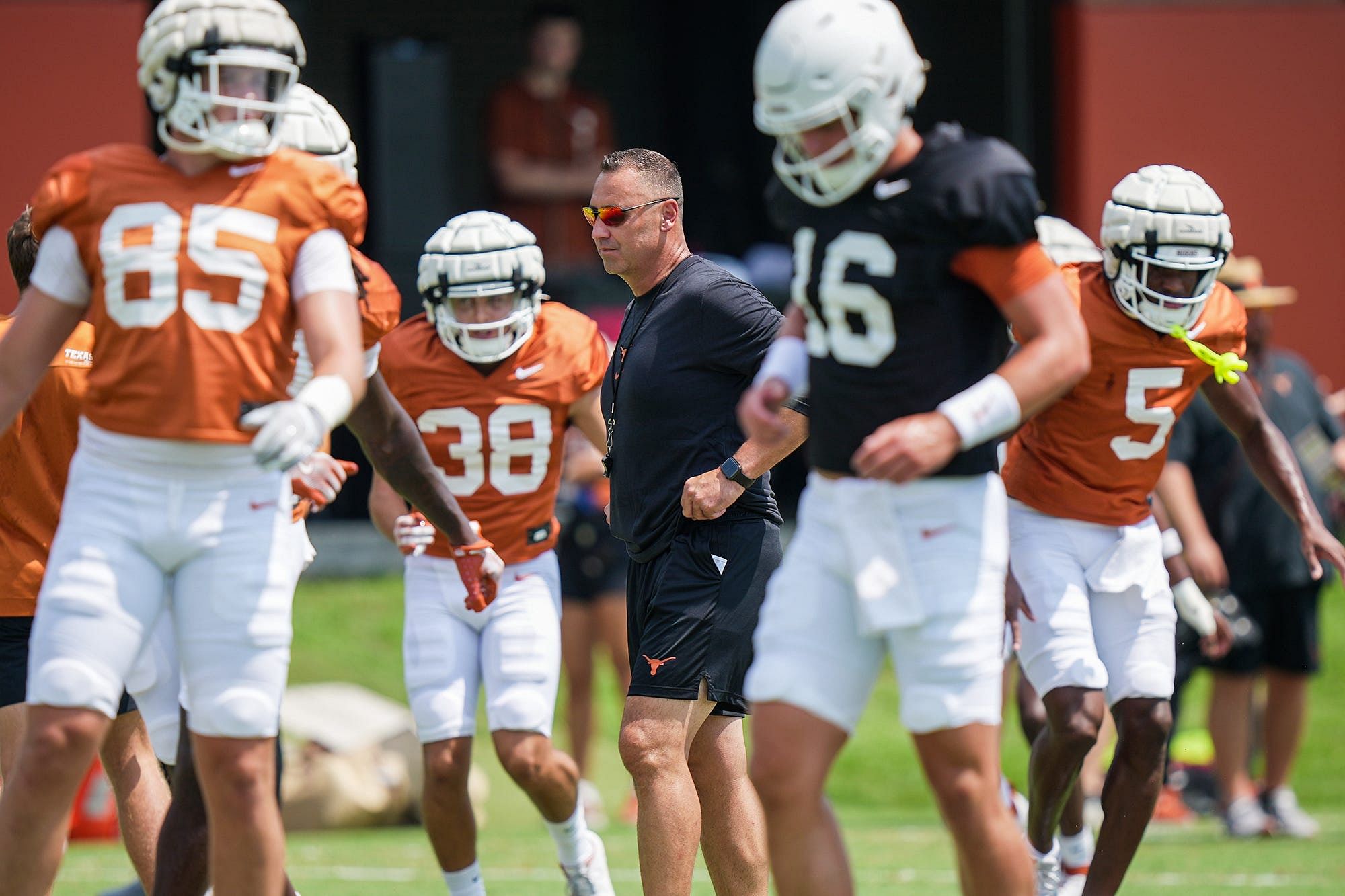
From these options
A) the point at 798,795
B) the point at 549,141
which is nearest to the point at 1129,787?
→ the point at 798,795

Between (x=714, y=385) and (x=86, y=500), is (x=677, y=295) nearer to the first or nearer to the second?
(x=714, y=385)

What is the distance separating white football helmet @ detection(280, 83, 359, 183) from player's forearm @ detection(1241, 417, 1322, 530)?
282 cm

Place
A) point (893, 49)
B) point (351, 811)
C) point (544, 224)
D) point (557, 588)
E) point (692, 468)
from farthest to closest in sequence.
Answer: point (544, 224), point (351, 811), point (557, 588), point (692, 468), point (893, 49)

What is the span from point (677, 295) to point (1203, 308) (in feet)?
5.18

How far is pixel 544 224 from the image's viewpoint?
12992mm

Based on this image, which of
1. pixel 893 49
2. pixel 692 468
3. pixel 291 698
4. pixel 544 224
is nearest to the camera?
pixel 893 49

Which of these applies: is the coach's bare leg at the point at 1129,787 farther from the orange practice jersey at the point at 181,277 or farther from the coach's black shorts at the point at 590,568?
the coach's black shorts at the point at 590,568

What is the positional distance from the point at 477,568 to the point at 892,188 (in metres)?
1.80

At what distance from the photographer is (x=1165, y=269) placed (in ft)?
17.7

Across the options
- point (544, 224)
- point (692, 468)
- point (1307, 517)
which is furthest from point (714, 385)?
point (544, 224)

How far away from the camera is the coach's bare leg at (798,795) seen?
3.90 metres

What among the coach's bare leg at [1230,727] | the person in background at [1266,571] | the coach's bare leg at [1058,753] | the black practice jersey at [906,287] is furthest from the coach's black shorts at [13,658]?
the coach's bare leg at [1230,727]

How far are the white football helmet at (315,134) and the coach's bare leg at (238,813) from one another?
1904 millimetres

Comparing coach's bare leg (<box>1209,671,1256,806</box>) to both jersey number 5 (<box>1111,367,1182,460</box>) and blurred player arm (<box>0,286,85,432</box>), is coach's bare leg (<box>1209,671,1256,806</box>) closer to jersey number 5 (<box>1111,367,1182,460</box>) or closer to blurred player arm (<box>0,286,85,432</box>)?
jersey number 5 (<box>1111,367,1182,460</box>)
